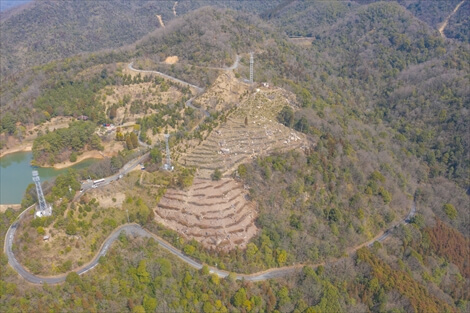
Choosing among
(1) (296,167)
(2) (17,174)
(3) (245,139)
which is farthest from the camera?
(2) (17,174)

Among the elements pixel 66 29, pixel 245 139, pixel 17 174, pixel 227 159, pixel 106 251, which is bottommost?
pixel 66 29

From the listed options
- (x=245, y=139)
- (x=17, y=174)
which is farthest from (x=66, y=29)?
(x=245, y=139)

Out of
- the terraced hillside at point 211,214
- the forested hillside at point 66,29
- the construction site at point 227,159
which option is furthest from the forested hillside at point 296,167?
the forested hillside at point 66,29

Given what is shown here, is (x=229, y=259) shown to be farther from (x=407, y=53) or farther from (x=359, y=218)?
(x=407, y=53)

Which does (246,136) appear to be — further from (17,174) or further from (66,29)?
(66,29)

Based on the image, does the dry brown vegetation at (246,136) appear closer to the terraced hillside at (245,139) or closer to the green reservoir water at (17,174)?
the terraced hillside at (245,139)

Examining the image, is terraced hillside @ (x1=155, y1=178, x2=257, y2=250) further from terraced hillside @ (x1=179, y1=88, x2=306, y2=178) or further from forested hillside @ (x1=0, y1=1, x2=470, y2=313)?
terraced hillside @ (x1=179, y1=88, x2=306, y2=178)

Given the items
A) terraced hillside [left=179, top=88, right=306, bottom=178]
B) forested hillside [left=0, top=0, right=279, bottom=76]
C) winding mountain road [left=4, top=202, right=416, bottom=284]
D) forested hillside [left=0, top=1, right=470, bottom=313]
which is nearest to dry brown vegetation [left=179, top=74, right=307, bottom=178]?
terraced hillside [left=179, top=88, right=306, bottom=178]
